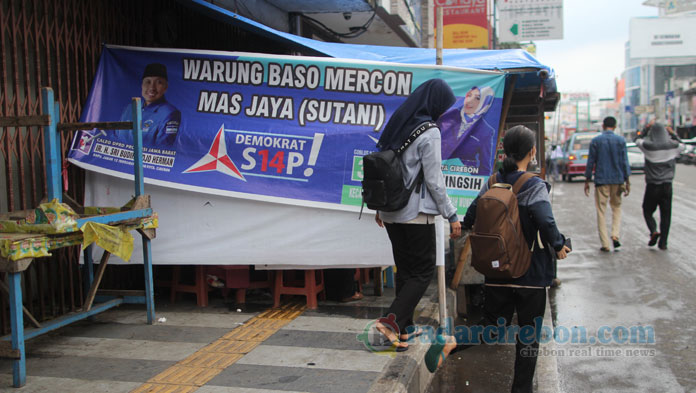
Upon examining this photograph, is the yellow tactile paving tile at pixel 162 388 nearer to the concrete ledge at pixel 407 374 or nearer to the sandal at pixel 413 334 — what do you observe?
the concrete ledge at pixel 407 374

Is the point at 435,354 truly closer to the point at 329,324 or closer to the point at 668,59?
the point at 329,324

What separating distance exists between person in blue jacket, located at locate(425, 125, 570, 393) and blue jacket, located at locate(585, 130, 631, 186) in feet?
19.0

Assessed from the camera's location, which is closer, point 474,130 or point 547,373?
point 547,373

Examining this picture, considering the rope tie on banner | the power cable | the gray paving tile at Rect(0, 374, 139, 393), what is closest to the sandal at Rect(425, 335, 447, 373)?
the gray paving tile at Rect(0, 374, 139, 393)

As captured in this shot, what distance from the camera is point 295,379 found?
3.83 metres

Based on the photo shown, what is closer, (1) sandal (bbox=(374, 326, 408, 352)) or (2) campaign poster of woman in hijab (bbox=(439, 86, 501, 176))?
(1) sandal (bbox=(374, 326, 408, 352))

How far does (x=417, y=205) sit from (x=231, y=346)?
5.90ft

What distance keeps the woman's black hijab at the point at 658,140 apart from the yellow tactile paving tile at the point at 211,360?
7.61m

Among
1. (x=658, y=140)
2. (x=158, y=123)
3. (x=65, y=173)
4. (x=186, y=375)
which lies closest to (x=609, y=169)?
(x=658, y=140)

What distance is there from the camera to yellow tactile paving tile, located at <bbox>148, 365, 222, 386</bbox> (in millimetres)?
3781

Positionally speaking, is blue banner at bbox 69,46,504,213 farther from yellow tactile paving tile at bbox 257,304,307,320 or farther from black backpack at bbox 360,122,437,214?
black backpack at bbox 360,122,437,214

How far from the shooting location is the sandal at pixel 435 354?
156 inches

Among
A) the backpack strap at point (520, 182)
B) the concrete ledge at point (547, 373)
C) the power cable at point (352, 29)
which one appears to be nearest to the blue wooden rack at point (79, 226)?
the backpack strap at point (520, 182)

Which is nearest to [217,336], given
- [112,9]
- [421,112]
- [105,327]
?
[105,327]
